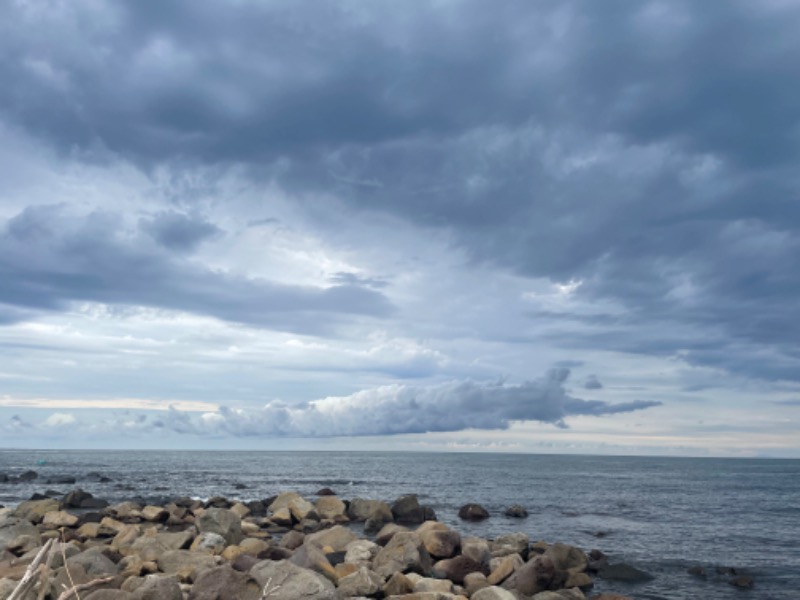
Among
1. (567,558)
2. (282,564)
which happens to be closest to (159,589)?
(282,564)

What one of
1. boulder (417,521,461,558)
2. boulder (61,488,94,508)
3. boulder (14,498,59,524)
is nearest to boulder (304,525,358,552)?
boulder (417,521,461,558)

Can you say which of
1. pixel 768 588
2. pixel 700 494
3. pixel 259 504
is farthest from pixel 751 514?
pixel 259 504

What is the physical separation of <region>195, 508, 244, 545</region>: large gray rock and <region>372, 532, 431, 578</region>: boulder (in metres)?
7.64

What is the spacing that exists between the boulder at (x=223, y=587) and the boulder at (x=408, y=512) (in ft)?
74.1

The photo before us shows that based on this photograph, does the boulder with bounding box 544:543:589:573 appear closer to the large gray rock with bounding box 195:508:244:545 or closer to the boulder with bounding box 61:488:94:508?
the large gray rock with bounding box 195:508:244:545

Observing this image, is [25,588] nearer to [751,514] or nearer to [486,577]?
[486,577]

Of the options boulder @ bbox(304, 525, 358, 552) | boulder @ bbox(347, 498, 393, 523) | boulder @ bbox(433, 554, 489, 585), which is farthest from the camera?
boulder @ bbox(347, 498, 393, 523)

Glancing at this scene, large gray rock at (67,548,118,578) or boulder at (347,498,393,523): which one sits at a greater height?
large gray rock at (67,548,118,578)

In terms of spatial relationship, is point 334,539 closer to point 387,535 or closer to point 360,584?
point 387,535

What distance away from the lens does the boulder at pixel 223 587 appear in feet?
54.4

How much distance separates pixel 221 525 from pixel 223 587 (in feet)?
34.8

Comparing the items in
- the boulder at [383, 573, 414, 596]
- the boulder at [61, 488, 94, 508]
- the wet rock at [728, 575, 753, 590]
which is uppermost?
the boulder at [383, 573, 414, 596]

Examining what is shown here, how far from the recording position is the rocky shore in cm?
1675

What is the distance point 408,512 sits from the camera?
38.8m
